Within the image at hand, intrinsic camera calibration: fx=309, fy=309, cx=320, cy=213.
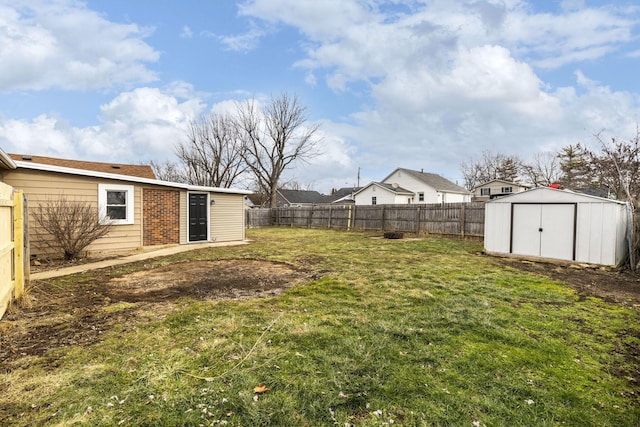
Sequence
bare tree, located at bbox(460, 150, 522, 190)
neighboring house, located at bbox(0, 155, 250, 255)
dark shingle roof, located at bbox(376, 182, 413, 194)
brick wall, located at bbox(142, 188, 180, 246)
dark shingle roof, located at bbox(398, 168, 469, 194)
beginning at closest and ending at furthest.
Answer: neighboring house, located at bbox(0, 155, 250, 255)
brick wall, located at bbox(142, 188, 180, 246)
dark shingle roof, located at bbox(376, 182, 413, 194)
dark shingle roof, located at bbox(398, 168, 469, 194)
bare tree, located at bbox(460, 150, 522, 190)

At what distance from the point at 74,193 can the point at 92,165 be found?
7.53 m

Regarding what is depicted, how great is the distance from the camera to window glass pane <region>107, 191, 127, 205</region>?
9.53 meters

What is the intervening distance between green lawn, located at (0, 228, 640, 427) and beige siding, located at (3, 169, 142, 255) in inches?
233

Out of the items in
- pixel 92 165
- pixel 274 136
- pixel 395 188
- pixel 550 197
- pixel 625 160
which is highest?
pixel 274 136

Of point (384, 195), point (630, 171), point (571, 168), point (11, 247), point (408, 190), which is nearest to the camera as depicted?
point (11, 247)

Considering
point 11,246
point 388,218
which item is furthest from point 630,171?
point 11,246

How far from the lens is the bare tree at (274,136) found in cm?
2703

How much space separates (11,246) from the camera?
13.6 feet

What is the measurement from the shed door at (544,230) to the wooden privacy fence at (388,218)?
452cm

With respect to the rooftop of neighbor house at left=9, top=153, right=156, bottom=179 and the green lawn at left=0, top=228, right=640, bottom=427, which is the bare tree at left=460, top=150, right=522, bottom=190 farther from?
the green lawn at left=0, top=228, right=640, bottom=427

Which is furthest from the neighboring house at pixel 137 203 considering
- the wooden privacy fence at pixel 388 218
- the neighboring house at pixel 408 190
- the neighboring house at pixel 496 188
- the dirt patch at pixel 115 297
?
the neighboring house at pixel 496 188

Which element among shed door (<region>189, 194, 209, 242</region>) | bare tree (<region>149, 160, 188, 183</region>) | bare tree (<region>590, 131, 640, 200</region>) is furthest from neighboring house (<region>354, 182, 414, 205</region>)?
shed door (<region>189, 194, 209, 242</region>)

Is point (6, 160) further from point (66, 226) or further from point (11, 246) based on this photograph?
point (11, 246)

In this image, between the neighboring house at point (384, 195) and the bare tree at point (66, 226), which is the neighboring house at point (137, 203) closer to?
the bare tree at point (66, 226)
